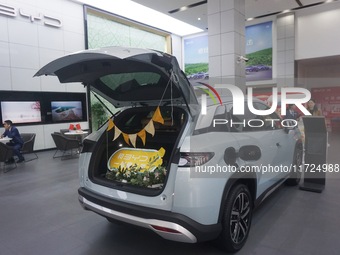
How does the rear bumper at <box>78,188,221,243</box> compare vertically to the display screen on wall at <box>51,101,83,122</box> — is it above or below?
below

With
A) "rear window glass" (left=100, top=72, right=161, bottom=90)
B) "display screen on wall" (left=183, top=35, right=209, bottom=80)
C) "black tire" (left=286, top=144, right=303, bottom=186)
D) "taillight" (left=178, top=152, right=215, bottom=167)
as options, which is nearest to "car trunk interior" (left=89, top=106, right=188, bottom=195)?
"rear window glass" (left=100, top=72, right=161, bottom=90)

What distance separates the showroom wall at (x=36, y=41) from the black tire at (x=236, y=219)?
25.6ft

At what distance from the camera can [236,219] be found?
2160mm

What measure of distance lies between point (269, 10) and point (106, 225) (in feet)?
31.8

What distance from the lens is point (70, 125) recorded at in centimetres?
873

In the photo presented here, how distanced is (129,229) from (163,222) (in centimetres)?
108

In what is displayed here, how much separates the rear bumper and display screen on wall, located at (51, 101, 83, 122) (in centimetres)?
763

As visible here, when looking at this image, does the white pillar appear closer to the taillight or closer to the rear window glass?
the rear window glass

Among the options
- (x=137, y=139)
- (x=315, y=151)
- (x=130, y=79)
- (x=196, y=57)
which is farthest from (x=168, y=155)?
(x=196, y=57)

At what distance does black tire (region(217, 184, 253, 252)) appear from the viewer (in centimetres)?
200

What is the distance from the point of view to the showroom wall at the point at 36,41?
7.47 meters

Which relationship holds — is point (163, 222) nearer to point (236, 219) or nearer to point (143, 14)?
point (236, 219)

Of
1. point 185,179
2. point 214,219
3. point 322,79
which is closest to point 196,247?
point 214,219

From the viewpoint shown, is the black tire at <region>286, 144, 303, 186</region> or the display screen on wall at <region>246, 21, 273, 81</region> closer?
the black tire at <region>286, 144, 303, 186</region>
